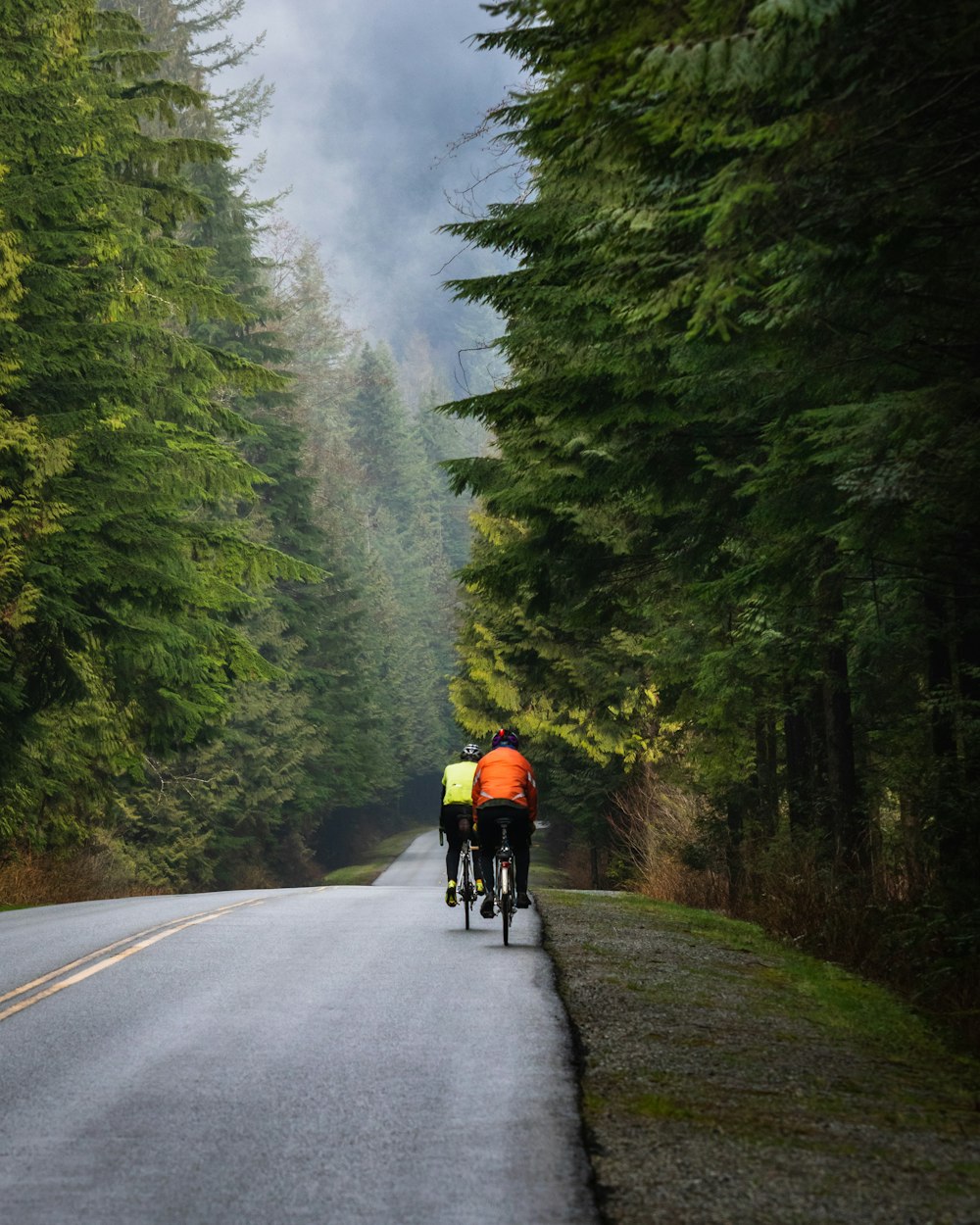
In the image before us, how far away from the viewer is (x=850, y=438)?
8383 millimetres

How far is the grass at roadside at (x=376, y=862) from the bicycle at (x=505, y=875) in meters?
36.3

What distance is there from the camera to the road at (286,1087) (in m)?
5.06

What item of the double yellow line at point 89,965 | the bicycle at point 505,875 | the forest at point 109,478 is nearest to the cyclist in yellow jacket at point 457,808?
the bicycle at point 505,875

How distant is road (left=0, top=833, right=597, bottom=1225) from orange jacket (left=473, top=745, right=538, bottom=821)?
55.4 inches

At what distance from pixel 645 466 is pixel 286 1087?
7.09 meters

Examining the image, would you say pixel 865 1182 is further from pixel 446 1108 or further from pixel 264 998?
pixel 264 998

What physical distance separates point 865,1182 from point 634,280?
4.71 meters

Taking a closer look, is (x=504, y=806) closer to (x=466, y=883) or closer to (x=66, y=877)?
(x=466, y=883)

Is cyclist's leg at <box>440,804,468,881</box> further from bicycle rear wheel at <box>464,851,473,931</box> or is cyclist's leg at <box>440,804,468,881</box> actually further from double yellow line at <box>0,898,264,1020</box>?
double yellow line at <box>0,898,264,1020</box>

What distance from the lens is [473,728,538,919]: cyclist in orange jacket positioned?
12.8 meters

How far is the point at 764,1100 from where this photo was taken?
20.7ft

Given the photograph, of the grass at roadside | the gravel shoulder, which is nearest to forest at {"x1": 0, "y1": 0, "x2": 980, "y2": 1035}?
the gravel shoulder

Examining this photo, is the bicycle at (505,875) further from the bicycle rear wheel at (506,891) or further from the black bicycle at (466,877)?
the black bicycle at (466,877)

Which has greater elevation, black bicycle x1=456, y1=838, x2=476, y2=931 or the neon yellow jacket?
the neon yellow jacket
